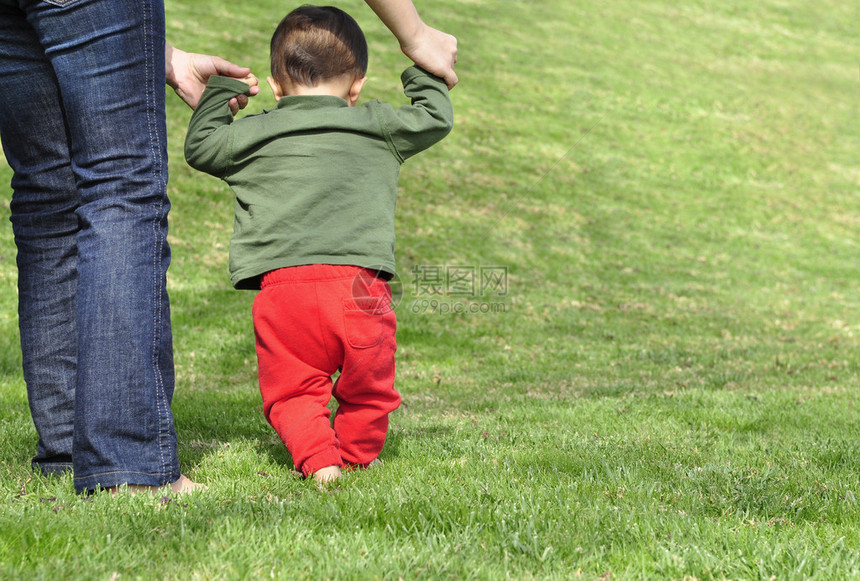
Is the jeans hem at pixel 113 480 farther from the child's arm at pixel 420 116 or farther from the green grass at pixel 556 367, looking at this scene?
the child's arm at pixel 420 116

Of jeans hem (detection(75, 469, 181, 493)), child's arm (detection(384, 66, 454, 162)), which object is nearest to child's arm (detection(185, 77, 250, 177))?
child's arm (detection(384, 66, 454, 162))

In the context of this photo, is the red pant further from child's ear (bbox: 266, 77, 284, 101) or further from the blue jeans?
child's ear (bbox: 266, 77, 284, 101)

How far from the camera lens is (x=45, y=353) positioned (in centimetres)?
364

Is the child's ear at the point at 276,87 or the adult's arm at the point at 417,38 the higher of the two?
the adult's arm at the point at 417,38

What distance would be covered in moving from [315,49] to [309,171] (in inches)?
25.0

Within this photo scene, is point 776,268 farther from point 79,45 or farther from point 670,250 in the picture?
point 79,45

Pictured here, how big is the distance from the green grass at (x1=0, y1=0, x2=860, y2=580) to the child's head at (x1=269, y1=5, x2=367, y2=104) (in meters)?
2.04

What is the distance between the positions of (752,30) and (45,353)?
44.5 m

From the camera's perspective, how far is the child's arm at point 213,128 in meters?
3.69

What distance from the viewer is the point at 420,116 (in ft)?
12.4

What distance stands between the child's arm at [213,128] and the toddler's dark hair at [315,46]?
28cm

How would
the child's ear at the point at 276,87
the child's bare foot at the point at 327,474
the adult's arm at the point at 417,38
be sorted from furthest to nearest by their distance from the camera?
the child's ear at the point at 276,87 < the child's bare foot at the point at 327,474 < the adult's arm at the point at 417,38

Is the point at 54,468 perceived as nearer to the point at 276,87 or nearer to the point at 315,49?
the point at 276,87

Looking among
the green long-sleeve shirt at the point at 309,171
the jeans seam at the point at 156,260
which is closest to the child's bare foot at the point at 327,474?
the jeans seam at the point at 156,260
